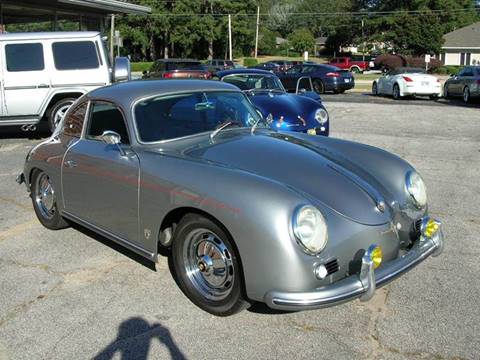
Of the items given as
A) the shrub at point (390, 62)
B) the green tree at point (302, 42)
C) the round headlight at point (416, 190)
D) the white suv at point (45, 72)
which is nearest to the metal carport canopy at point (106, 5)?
the white suv at point (45, 72)

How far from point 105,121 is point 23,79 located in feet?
A: 23.1

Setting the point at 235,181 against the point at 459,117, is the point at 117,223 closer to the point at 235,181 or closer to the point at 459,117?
the point at 235,181

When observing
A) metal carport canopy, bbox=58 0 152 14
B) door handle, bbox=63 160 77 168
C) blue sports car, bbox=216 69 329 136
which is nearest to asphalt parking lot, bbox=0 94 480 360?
door handle, bbox=63 160 77 168

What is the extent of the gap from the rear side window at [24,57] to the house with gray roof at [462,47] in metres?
59.9

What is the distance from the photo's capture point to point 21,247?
5188 mm

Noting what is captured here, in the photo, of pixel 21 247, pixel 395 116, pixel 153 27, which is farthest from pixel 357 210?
pixel 153 27

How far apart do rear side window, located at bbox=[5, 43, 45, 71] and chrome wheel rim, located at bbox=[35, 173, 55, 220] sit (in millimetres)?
6068

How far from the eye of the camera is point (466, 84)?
65.5 feet

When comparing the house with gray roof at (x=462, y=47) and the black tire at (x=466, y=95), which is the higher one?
the house with gray roof at (x=462, y=47)

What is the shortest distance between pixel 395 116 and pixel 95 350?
13.8 metres

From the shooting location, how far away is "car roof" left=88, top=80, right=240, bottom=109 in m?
4.51

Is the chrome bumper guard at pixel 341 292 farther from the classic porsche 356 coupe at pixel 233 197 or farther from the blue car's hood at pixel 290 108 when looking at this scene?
the blue car's hood at pixel 290 108

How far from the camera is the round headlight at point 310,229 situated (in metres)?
3.20

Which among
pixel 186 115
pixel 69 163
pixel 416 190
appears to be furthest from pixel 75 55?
pixel 416 190
